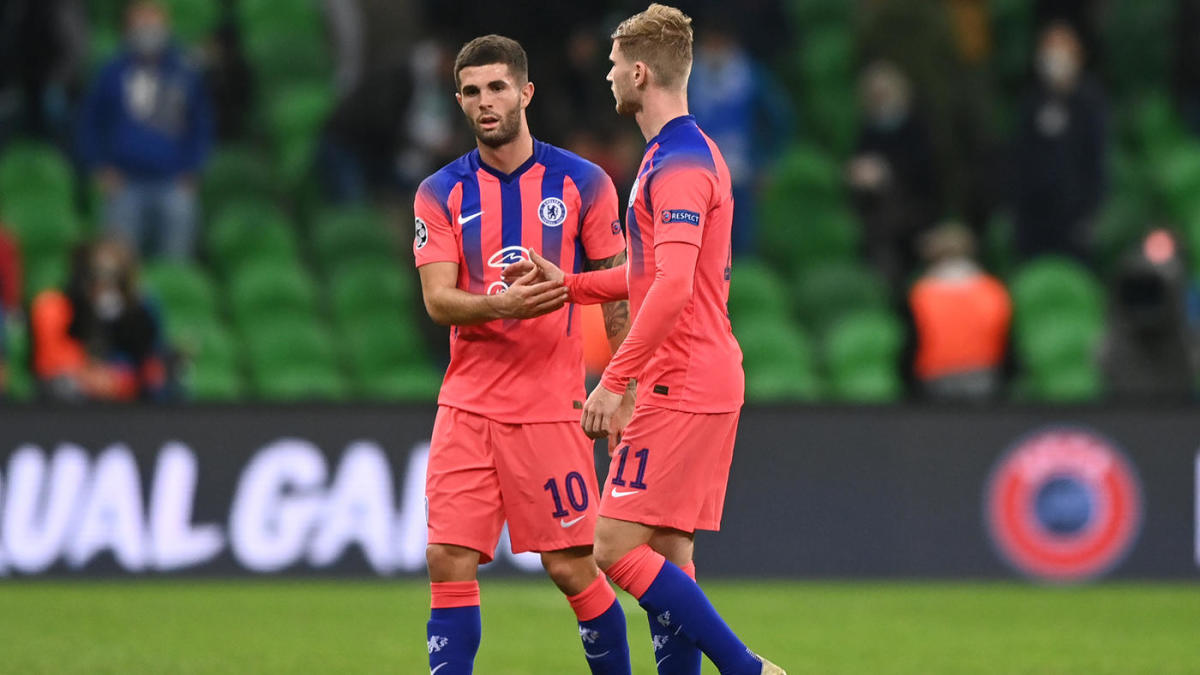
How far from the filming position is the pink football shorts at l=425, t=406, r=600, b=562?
646cm

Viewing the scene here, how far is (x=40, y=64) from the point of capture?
14625mm

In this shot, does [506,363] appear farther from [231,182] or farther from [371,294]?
[231,182]

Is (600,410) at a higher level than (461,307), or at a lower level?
lower

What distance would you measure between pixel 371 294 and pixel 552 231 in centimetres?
831

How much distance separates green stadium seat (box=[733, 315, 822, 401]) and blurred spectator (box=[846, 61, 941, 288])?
944 mm

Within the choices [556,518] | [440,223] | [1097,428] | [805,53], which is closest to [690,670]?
[556,518]

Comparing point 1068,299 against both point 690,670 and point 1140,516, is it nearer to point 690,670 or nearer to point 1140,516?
point 1140,516

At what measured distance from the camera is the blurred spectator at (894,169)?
14.0 meters

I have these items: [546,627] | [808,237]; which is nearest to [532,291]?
[546,627]

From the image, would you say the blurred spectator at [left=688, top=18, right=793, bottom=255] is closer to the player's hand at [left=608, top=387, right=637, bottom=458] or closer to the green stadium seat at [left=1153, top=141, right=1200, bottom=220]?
the green stadium seat at [left=1153, top=141, right=1200, bottom=220]

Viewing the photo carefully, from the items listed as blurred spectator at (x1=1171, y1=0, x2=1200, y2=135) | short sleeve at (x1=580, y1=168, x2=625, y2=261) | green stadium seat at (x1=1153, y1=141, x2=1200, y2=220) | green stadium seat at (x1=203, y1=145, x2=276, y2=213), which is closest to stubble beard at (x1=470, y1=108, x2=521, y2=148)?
short sleeve at (x1=580, y1=168, x2=625, y2=261)

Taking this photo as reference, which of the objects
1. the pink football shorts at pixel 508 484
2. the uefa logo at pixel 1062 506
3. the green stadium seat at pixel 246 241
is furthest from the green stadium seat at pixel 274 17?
the pink football shorts at pixel 508 484

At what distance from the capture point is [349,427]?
12.1 meters

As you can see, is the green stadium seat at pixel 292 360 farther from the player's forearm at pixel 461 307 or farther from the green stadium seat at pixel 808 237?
the player's forearm at pixel 461 307
